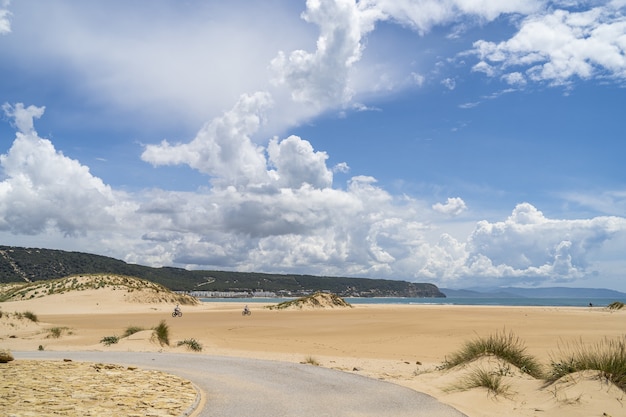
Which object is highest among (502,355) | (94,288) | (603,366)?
(603,366)

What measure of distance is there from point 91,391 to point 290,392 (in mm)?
4552

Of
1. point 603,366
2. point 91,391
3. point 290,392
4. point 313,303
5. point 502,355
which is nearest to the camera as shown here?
point 603,366

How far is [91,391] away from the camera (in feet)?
36.2

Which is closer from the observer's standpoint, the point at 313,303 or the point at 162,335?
the point at 162,335

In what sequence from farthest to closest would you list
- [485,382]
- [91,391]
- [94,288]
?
1. [94,288]
2. [485,382]
3. [91,391]

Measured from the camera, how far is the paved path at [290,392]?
980 centimetres

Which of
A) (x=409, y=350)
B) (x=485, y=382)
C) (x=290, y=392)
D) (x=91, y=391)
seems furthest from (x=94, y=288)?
(x=485, y=382)

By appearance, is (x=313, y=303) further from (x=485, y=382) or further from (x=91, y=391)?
(x=91, y=391)

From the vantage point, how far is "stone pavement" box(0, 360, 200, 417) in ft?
30.1

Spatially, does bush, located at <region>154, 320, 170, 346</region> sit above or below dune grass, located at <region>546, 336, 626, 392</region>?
below

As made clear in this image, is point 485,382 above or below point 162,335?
above

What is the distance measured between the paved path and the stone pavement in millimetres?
725

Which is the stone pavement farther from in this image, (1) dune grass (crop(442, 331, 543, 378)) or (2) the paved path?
(1) dune grass (crop(442, 331, 543, 378))

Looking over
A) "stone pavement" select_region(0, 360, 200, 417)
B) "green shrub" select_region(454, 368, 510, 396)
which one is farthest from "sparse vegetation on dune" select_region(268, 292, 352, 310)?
"green shrub" select_region(454, 368, 510, 396)
